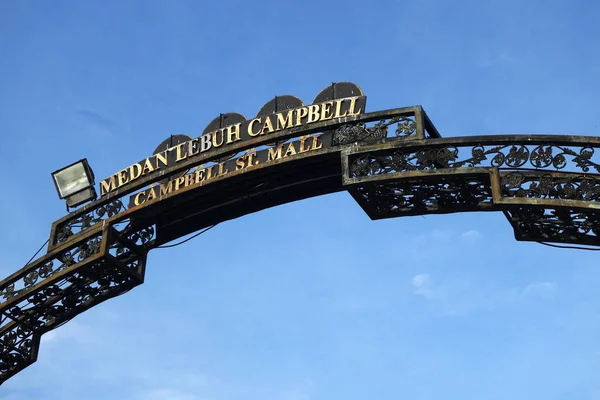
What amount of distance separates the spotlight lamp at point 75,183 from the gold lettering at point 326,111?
5.69 meters

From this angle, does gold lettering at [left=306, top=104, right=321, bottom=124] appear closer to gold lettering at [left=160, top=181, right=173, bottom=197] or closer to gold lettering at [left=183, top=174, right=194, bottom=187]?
gold lettering at [left=183, top=174, right=194, bottom=187]

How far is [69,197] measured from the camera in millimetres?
22531

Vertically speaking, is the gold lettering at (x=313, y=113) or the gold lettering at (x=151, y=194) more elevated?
the gold lettering at (x=313, y=113)

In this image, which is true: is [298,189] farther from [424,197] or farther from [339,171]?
[424,197]

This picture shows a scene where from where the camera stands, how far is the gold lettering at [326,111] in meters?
19.5

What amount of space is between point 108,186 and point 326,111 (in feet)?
17.6

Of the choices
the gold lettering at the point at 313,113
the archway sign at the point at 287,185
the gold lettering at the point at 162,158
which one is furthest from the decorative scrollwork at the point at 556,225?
the gold lettering at the point at 162,158

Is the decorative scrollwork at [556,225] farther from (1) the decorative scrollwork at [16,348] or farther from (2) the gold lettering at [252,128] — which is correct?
(1) the decorative scrollwork at [16,348]

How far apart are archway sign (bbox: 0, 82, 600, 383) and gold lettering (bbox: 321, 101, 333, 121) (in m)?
0.02

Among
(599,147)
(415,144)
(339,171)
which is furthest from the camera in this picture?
(339,171)

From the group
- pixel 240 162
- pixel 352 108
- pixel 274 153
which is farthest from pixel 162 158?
pixel 352 108

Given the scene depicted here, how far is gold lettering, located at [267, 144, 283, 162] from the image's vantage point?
19.9 m

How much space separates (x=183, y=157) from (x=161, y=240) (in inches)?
78.2

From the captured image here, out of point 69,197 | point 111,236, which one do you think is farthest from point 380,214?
point 69,197
